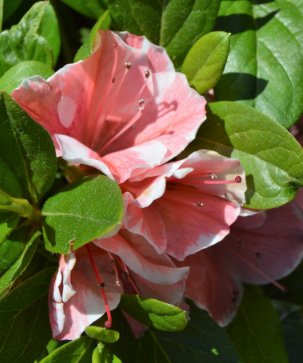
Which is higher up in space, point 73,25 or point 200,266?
point 73,25

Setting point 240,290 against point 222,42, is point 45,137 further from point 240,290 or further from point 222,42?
point 240,290

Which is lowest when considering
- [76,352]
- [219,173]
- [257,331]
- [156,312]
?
[257,331]

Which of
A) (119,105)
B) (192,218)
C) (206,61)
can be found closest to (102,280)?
(192,218)

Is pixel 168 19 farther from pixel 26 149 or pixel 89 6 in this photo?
pixel 26 149

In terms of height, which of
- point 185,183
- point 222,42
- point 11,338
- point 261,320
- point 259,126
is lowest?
point 261,320

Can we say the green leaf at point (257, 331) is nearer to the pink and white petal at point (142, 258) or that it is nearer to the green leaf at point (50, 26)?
the pink and white petal at point (142, 258)

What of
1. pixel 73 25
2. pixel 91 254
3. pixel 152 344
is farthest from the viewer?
pixel 73 25

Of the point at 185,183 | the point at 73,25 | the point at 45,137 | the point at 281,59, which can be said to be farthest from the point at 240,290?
the point at 73,25
